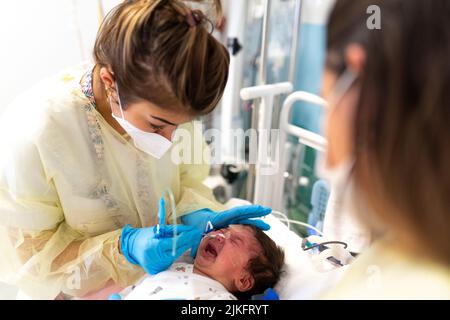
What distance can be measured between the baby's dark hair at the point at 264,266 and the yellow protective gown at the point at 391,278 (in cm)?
42

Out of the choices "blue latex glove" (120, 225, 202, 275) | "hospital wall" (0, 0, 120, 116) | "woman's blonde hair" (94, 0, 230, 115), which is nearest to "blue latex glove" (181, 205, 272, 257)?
"blue latex glove" (120, 225, 202, 275)

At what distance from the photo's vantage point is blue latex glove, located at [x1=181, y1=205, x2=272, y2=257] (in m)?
1.32

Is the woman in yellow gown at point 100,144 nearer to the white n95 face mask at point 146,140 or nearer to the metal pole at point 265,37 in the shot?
the white n95 face mask at point 146,140

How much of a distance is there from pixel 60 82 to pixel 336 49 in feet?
2.84

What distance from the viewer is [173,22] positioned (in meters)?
0.87

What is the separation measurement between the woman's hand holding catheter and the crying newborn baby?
49 mm

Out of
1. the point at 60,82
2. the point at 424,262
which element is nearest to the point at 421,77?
the point at 424,262

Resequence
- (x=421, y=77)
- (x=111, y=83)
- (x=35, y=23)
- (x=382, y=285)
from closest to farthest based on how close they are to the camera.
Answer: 1. (x=421, y=77)
2. (x=382, y=285)
3. (x=111, y=83)
4. (x=35, y=23)

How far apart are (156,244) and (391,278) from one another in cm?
64

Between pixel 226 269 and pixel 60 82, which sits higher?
pixel 60 82

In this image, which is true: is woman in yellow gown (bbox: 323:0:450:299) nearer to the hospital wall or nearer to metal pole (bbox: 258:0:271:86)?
metal pole (bbox: 258:0:271:86)

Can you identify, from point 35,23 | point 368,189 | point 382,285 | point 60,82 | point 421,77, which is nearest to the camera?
point 421,77
